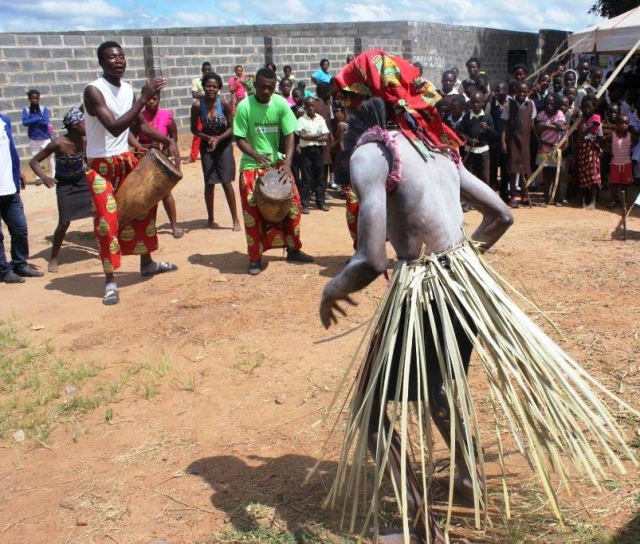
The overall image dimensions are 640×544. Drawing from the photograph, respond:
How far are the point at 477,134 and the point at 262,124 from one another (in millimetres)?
3061

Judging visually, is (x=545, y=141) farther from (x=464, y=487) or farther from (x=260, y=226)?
(x=464, y=487)

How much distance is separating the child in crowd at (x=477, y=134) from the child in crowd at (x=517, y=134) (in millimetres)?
259

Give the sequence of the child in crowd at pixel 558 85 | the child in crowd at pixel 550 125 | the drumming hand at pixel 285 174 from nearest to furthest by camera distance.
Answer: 1. the drumming hand at pixel 285 174
2. the child in crowd at pixel 550 125
3. the child in crowd at pixel 558 85

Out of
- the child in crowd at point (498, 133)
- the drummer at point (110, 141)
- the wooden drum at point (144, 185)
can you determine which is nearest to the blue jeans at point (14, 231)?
the drummer at point (110, 141)

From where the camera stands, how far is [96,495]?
3014mm

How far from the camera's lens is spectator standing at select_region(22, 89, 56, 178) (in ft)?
36.0

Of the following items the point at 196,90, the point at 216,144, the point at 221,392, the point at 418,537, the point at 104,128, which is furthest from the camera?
the point at 196,90

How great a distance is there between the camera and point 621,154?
8086 mm

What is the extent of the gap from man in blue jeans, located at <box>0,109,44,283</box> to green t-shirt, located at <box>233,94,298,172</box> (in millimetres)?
2141

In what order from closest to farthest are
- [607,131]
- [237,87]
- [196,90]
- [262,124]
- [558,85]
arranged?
[262,124], [607,131], [558,85], [196,90], [237,87]

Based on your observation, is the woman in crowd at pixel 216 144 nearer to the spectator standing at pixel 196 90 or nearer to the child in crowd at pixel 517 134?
the child in crowd at pixel 517 134

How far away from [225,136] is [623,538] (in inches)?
239

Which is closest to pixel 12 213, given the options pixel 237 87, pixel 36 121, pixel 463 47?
pixel 36 121

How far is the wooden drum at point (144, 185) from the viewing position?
5547mm
